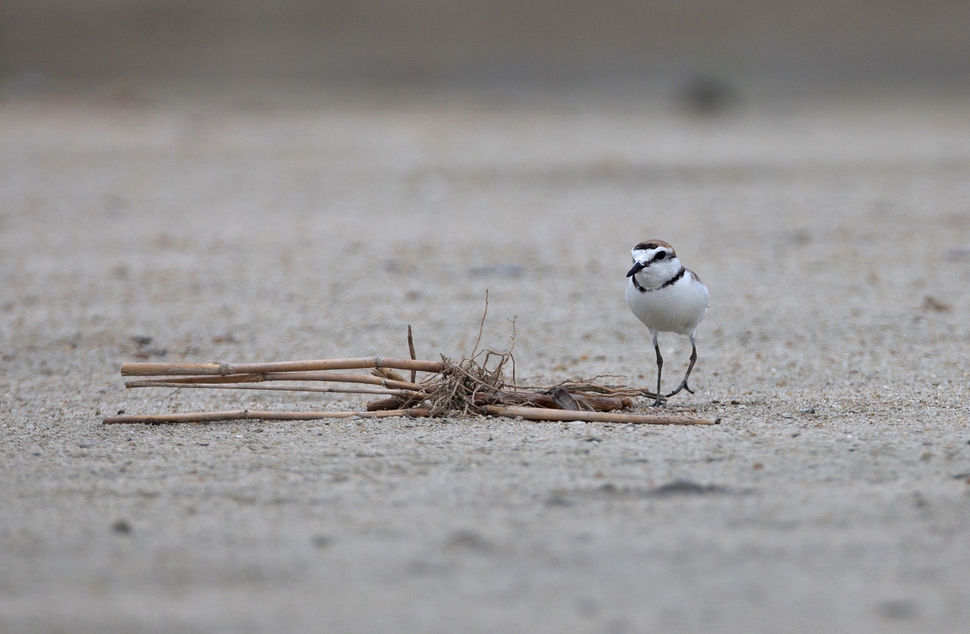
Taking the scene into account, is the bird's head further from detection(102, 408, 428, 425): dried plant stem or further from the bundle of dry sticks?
detection(102, 408, 428, 425): dried plant stem

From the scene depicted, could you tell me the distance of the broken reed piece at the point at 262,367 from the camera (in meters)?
4.51

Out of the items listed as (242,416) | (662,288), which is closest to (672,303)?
(662,288)

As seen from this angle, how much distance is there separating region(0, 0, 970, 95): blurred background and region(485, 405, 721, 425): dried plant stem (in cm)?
2347

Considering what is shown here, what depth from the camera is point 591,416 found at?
4355 millimetres

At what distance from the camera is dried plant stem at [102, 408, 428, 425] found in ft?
14.7

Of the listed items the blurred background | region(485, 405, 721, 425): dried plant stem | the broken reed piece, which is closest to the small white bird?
region(485, 405, 721, 425): dried plant stem

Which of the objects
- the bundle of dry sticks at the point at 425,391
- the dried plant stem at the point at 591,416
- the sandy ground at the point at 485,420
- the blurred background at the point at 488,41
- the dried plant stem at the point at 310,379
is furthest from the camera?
the blurred background at the point at 488,41

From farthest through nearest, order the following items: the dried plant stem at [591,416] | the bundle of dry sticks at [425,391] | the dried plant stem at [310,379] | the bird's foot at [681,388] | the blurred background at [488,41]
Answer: the blurred background at [488,41] → the bird's foot at [681,388] → the dried plant stem at [310,379] → the bundle of dry sticks at [425,391] → the dried plant stem at [591,416]

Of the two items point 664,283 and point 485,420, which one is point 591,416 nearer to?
point 485,420

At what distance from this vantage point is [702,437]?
13.4 feet

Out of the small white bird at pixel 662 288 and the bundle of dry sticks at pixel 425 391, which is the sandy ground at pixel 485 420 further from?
the small white bird at pixel 662 288

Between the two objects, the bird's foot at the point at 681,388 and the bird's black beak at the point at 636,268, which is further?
the bird's foot at the point at 681,388

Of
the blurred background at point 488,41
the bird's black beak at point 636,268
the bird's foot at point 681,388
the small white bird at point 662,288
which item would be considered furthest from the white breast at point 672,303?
the blurred background at point 488,41

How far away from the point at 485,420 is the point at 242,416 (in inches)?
41.0
